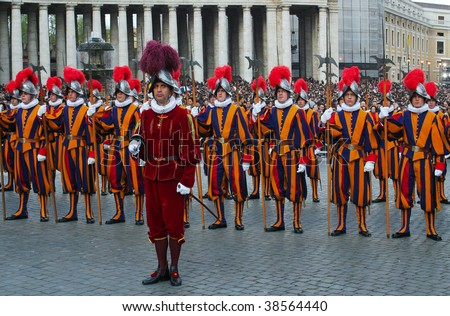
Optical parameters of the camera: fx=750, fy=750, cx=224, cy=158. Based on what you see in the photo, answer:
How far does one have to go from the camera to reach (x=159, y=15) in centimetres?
6588

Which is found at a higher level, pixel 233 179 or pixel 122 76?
pixel 122 76

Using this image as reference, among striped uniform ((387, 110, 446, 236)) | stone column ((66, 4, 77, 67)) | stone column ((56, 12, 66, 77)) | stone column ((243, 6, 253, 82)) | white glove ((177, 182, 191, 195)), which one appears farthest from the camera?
stone column ((243, 6, 253, 82))

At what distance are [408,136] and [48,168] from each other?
5581 mm

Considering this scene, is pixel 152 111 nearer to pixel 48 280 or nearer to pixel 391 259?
pixel 48 280

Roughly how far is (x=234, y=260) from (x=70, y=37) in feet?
166

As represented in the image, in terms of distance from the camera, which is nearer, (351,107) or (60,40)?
(351,107)

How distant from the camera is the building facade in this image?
57.1 meters

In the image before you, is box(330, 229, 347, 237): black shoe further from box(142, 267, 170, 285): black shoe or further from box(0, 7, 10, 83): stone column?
box(0, 7, 10, 83): stone column

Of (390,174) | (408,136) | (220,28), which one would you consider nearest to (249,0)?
(220,28)

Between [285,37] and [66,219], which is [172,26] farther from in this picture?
[66,219]

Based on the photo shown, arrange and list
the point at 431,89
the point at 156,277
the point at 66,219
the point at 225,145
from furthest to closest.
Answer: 1. the point at 66,219
2. the point at 225,145
3. the point at 431,89
4. the point at 156,277

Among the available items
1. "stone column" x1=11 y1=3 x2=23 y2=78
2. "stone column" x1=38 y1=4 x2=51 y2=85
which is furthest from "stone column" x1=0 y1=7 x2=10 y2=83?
"stone column" x1=38 y1=4 x2=51 y2=85

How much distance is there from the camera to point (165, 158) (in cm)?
789

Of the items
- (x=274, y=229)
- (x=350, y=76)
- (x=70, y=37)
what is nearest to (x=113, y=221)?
(x=274, y=229)
